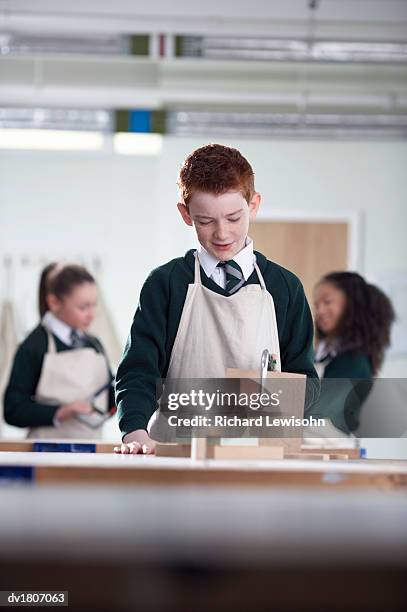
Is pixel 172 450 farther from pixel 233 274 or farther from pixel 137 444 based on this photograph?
pixel 233 274

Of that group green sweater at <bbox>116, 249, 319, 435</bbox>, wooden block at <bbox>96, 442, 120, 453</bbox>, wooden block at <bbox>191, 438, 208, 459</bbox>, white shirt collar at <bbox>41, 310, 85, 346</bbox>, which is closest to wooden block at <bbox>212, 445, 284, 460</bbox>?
wooden block at <bbox>191, 438, 208, 459</bbox>

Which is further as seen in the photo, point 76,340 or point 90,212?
point 90,212

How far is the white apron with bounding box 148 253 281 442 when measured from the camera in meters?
2.10

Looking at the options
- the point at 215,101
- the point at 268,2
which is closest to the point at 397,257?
the point at 215,101

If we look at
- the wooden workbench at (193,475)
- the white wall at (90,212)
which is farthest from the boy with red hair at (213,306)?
the white wall at (90,212)

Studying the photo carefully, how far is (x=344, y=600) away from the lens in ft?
1.90

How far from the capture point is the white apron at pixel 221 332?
2098 millimetres

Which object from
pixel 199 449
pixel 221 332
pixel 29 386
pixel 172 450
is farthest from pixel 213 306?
pixel 29 386

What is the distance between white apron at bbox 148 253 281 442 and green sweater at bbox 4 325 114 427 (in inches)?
94.4

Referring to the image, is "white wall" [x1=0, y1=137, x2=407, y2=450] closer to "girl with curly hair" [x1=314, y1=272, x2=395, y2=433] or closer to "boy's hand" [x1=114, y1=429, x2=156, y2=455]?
"girl with curly hair" [x1=314, y1=272, x2=395, y2=433]

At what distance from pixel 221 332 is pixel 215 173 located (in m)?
0.33

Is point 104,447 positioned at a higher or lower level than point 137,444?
lower

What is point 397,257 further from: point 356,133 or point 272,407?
point 272,407

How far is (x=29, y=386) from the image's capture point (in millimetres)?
4676
